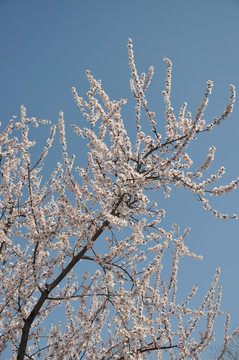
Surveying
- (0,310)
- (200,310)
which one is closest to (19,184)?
(0,310)

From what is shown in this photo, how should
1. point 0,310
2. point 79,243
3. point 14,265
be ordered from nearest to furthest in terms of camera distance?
point 79,243 < point 0,310 < point 14,265

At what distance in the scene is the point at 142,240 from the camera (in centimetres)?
550

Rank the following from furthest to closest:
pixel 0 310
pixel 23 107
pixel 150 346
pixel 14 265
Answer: pixel 23 107, pixel 14 265, pixel 0 310, pixel 150 346

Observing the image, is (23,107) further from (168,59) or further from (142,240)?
(142,240)

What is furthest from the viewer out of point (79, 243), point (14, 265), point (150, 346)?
point (14, 265)

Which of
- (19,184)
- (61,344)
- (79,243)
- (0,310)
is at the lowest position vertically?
(61,344)

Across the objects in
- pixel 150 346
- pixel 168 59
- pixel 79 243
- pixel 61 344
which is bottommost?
pixel 150 346

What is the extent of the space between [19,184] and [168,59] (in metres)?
4.92

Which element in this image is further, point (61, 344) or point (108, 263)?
point (61, 344)

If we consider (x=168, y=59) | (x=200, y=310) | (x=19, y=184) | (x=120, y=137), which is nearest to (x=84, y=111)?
(x=120, y=137)

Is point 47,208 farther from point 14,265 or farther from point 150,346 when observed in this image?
point 150,346

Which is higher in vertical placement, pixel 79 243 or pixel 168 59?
pixel 168 59

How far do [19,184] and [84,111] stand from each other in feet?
10.9

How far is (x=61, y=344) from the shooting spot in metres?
5.69
